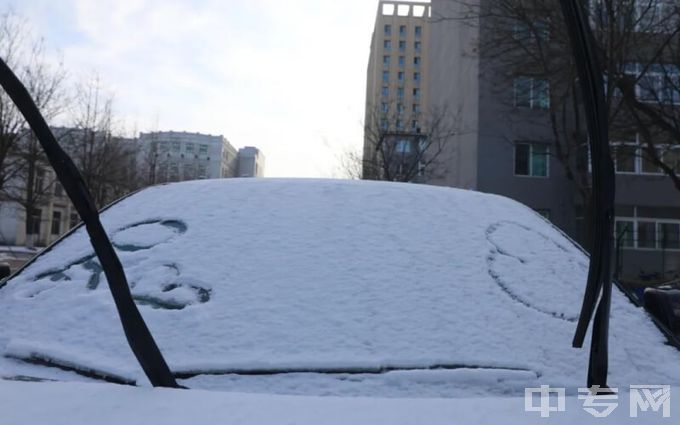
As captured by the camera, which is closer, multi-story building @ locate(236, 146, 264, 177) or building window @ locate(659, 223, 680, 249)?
building window @ locate(659, 223, 680, 249)

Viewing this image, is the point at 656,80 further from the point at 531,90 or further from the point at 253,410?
the point at 253,410

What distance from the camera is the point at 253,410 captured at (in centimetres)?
126

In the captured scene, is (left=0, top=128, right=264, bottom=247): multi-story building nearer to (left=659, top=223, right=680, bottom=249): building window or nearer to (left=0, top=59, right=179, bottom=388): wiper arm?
(left=0, top=59, right=179, bottom=388): wiper arm

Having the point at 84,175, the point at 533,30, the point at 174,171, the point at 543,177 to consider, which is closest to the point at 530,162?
the point at 543,177

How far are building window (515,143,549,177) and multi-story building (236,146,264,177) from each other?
223ft

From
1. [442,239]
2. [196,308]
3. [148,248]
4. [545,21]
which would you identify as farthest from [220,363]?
[545,21]

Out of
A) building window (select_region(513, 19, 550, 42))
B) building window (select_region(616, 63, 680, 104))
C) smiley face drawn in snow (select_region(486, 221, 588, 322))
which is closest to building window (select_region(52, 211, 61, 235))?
building window (select_region(513, 19, 550, 42))

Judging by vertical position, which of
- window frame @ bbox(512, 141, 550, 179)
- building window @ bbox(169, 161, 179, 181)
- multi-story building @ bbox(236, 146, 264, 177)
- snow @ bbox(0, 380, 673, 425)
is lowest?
snow @ bbox(0, 380, 673, 425)

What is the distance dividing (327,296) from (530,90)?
20.8 metres

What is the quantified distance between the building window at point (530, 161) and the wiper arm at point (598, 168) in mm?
26889

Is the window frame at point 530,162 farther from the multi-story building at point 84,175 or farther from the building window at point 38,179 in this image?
the building window at point 38,179

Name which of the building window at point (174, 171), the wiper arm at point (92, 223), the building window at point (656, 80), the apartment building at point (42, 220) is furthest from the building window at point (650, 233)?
the apartment building at point (42, 220)

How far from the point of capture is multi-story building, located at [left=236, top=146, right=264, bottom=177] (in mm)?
95750

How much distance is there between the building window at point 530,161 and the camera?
2739cm
